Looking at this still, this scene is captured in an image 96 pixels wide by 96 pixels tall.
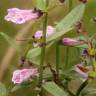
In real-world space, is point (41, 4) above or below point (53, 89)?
above

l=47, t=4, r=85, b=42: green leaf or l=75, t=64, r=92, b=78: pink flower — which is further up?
l=47, t=4, r=85, b=42: green leaf

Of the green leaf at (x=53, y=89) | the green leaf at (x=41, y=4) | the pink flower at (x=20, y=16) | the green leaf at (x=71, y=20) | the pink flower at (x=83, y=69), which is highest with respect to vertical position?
the green leaf at (x=41, y=4)

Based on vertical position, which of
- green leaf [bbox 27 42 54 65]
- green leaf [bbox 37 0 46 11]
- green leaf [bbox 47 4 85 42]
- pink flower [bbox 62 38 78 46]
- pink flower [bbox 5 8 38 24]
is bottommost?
green leaf [bbox 27 42 54 65]

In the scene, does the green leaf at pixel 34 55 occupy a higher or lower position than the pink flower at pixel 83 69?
higher
